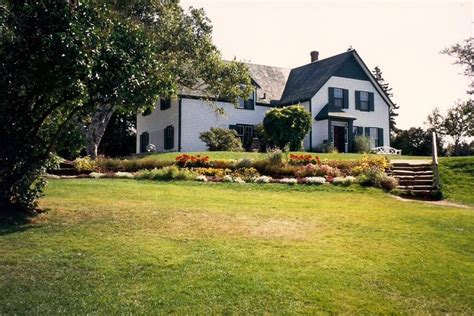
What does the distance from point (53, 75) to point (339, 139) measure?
2910 centimetres

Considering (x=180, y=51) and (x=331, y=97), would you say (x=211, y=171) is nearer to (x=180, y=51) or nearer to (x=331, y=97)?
(x=180, y=51)

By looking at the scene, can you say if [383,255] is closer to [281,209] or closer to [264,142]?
[281,209]

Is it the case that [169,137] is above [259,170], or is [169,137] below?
above

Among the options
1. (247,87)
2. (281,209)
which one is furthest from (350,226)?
(247,87)

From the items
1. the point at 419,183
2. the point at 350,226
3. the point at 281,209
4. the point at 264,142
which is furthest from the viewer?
the point at 264,142

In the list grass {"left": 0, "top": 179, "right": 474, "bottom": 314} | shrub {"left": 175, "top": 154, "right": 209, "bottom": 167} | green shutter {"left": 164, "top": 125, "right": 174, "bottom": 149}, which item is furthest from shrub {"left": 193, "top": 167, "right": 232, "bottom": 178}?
green shutter {"left": 164, "top": 125, "right": 174, "bottom": 149}

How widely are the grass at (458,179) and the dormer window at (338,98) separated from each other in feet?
48.9

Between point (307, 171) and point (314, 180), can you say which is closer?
point (314, 180)

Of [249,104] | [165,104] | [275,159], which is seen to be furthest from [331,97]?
[275,159]

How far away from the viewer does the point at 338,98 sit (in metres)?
36.7

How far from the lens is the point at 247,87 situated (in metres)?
26.5

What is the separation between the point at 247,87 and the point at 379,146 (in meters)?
16.3

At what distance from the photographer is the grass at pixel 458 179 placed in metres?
17.2

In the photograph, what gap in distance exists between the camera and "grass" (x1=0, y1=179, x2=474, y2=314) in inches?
261
